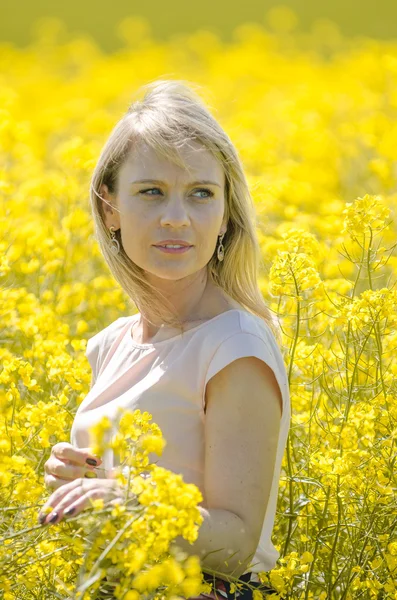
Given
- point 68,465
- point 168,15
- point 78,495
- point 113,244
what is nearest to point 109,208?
point 113,244

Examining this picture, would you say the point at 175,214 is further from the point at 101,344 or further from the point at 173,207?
the point at 101,344

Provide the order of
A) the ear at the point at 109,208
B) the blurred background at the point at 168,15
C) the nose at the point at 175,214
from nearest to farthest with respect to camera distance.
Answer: the nose at the point at 175,214 → the ear at the point at 109,208 → the blurred background at the point at 168,15

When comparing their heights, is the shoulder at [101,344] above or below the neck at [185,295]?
below

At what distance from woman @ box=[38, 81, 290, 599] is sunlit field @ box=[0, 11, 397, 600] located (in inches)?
3.7

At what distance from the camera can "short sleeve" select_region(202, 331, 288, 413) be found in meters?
1.98

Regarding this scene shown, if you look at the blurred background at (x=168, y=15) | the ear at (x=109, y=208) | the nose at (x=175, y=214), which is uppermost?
the blurred background at (x=168, y=15)

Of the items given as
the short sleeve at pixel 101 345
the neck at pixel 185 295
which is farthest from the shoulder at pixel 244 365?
the short sleeve at pixel 101 345

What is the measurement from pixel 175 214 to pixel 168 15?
18.0 metres

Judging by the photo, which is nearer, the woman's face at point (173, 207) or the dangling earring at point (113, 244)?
the woman's face at point (173, 207)

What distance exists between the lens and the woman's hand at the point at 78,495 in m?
1.70

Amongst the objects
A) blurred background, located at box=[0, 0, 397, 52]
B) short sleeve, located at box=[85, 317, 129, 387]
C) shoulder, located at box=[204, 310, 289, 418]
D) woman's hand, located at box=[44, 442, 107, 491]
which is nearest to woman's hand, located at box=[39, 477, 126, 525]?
woman's hand, located at box=[44, 442, 107, 491]

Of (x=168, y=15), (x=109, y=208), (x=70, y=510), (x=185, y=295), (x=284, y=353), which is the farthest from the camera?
(x=168, y=15)

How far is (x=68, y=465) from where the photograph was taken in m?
1.94

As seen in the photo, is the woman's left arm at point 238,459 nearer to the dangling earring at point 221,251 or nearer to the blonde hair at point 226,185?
the blonde hair at point 226,185
